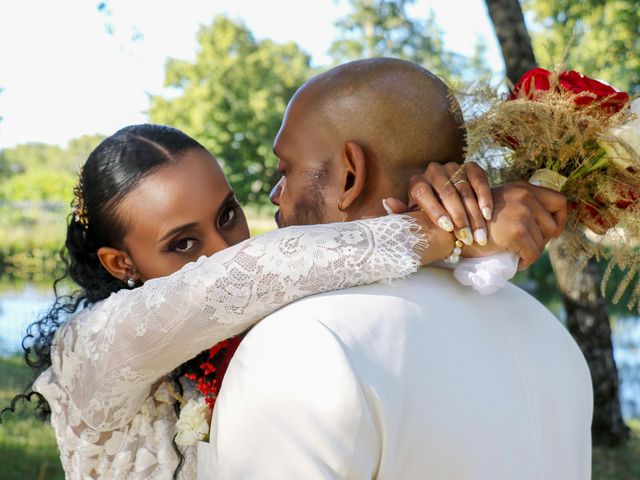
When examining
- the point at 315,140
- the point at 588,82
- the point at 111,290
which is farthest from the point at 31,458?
the point at 588,82

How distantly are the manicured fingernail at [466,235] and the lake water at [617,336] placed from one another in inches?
289

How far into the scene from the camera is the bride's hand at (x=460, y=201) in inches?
77.5

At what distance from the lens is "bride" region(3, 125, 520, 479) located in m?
1.94

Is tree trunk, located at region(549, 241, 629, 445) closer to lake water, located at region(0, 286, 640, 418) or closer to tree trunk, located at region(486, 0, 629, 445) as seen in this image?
tree trunk, located at region(486, 0, 629, 445)

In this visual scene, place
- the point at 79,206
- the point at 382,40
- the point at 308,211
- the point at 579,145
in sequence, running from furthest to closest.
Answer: the point at 382,40 < the point at 79,206 < the point at 308,211 < the point at 579,145

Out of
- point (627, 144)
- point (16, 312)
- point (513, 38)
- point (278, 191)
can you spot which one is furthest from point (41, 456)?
point (16, 312)

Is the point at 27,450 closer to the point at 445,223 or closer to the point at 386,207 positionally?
the point at 386,207

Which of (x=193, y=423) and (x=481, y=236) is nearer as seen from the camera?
(x=481, y=236)

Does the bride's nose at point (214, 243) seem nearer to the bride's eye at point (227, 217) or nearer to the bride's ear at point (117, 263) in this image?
the bride's eye at point (227, 217)

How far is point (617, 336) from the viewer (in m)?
15.9

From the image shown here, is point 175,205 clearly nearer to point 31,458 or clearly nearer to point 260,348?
point 260,348

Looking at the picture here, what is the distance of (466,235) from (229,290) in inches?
23.4

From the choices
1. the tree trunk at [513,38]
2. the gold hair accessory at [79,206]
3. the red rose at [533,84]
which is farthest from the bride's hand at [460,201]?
the tree trunk at [513,38]

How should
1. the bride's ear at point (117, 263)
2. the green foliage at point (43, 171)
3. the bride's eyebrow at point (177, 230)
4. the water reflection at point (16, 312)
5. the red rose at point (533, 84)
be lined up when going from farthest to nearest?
the water reflection at point (16, 312), the green foliage at point (43, 171), the bride's ear at point (117, 263), the bride's eyebrow at point (177, 230), the red rose at point (533, 84)
